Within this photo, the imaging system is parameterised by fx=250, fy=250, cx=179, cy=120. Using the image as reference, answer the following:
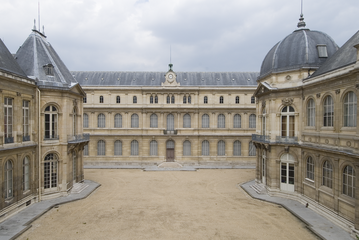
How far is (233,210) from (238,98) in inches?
910

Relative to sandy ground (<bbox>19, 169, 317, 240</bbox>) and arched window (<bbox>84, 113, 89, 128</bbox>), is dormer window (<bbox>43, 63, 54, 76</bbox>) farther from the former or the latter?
arched window (<bbox>84, 113, 89, 128</bbox>)

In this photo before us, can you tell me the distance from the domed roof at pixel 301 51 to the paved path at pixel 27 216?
2163 centimetres

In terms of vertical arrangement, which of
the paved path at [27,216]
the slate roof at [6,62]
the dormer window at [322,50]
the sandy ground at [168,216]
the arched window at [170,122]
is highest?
the dormer window at [322,50]

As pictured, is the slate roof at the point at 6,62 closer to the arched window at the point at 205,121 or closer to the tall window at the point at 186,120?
the tall window at the point at 186,120

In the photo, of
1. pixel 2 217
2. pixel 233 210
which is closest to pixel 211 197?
pixel 233 210

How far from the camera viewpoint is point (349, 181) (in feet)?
53.1

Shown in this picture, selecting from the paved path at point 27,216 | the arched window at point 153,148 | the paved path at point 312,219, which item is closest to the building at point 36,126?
the paved path at point 27,216

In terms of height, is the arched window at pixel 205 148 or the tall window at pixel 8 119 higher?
the tall window at pixel 8 119

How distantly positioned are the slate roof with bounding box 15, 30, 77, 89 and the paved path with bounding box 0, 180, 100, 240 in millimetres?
9950

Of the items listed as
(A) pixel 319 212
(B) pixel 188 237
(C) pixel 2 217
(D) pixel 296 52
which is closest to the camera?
(B) pixel 188 237

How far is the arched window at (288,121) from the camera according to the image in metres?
22.9

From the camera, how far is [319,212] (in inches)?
743

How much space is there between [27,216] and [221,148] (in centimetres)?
2816

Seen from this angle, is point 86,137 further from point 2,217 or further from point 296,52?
point 296,52
